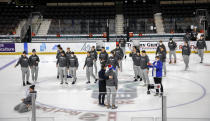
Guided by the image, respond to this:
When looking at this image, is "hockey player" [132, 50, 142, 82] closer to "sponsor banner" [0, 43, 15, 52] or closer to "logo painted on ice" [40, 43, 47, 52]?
"logo painted on ice" [40, 43, 47, 52]

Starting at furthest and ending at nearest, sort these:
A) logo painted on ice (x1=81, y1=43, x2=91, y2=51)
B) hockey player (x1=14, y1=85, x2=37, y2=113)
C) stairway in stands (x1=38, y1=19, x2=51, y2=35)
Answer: stairway in stands (x1=38, y1=19, x2=51, y2=35)
logo painted on ice (x1=81, y1=43, x2=91, y2=51)
hockey player (x1=14, y1=85, x2=37, y2=113)

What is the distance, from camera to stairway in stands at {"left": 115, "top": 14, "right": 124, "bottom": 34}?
31359mm

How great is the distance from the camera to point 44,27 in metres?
32.1

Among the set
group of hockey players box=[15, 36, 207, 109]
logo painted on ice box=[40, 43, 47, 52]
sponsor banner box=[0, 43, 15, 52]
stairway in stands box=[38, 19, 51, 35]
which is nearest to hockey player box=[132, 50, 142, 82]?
group of hockey players box=[15, 36, 207, 109]

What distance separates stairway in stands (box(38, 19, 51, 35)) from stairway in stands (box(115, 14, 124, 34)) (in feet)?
24.5

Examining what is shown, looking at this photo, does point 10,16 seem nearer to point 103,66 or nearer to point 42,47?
point 42,47

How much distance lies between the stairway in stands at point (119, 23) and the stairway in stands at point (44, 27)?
748 centimetres

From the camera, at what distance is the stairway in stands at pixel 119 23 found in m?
31.4

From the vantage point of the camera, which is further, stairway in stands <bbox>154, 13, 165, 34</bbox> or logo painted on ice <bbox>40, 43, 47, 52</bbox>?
stairway in stands <bbox>154, 13, 165, 34</bbox>

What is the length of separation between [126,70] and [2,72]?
673cm

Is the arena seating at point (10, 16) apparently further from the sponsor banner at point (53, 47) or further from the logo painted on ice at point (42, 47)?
the logo painted on ice at point (42, 47)

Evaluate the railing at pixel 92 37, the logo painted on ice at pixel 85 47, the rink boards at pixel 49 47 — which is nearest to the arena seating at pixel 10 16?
the railing at pixel 92 37

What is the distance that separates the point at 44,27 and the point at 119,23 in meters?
8.26

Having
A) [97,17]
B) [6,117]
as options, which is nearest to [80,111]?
[6,117]
